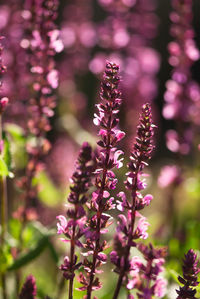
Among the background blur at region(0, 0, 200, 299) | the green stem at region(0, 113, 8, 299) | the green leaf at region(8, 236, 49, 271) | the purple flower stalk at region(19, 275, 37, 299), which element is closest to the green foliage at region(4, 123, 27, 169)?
the background blur at region(0, 0, 200, 299)

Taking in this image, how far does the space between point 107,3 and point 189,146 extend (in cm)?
72

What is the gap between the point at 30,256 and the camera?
1.30 metres

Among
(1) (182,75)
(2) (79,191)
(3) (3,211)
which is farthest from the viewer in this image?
(1) (182,75)

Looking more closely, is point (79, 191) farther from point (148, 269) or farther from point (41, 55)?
point (41, 55)

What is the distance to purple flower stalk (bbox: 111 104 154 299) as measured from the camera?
854mm

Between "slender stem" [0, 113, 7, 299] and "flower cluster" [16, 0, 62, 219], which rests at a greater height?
"flower cluster" [16, 0, 62, 219]

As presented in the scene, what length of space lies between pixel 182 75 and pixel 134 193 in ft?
2.70

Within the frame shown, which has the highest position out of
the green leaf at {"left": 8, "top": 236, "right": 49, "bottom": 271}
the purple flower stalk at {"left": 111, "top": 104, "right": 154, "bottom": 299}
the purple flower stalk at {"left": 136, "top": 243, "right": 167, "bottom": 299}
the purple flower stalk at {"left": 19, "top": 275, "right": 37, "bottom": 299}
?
the purple flower stalk at {"left": 111, "top": 104, "right": 154, "bottom": 299}

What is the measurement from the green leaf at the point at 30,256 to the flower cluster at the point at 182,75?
0.63 metres

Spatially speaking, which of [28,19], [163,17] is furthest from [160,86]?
[28,19]

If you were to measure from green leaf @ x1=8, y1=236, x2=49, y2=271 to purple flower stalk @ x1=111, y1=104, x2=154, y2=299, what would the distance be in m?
0.43

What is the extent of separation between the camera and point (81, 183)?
851 mm

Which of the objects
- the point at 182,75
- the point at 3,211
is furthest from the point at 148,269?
the point at 182,75

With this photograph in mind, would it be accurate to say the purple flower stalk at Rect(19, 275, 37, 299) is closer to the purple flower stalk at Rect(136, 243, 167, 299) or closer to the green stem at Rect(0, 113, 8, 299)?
the purple flower stalk at Rect(136, 243, 167, 299)
